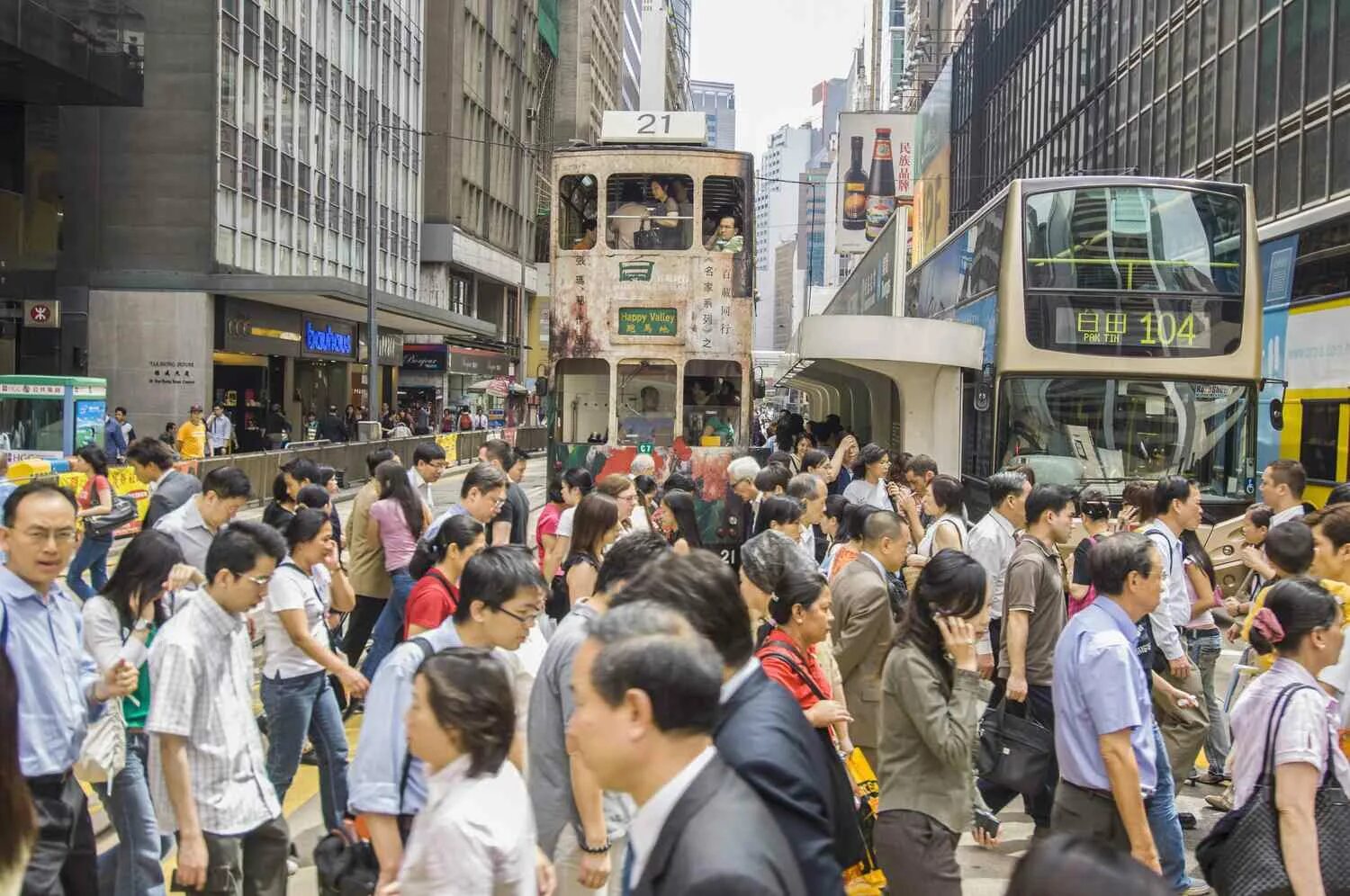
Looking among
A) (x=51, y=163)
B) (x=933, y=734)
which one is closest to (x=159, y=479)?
(x=933, y=734)

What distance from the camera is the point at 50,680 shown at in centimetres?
410

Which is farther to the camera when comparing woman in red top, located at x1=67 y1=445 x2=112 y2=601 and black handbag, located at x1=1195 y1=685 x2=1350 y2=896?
woman in red top, located at x1=67 y1=445 x2=112 y2=601

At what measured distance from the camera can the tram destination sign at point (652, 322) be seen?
52.7 feet

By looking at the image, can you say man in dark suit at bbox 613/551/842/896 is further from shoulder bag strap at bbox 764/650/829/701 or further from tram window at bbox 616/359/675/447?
tram window at bbox 616/359/675/447

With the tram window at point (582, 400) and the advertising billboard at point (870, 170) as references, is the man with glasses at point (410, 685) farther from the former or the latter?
the advertising billboard at point (870, 170)

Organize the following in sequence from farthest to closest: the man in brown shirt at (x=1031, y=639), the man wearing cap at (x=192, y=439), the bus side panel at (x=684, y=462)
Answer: the man wearing cap at (x=192, y=439) < the bus side panel at (x=684, y=462) < the man in brown shirt at (x=1031, y=639)

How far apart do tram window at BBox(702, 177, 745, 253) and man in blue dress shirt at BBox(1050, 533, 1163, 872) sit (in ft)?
39.4

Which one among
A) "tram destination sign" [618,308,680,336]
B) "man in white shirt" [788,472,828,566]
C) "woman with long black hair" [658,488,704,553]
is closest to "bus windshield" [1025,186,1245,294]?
"tram destination sign" [618,308,680,336]

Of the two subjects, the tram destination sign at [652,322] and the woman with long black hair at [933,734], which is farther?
the tram destination sign at [652,322]

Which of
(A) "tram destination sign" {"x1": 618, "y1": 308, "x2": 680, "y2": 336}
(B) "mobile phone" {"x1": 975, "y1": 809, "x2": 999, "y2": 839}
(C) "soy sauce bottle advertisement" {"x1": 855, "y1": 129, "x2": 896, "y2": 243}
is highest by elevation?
(C) "soy sauce bottle advertisement" {"x1": 855, "y1": 129, "x2": 896, "y2": 243}

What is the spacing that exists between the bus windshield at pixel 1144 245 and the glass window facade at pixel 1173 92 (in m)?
10.1

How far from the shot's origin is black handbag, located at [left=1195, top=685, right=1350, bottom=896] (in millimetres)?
3740

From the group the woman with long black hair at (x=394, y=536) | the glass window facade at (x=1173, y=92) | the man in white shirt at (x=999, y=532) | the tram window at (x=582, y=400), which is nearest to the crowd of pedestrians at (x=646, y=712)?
the man in white shirt at (x=999, y=532)

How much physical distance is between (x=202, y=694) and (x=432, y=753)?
1353 mm
